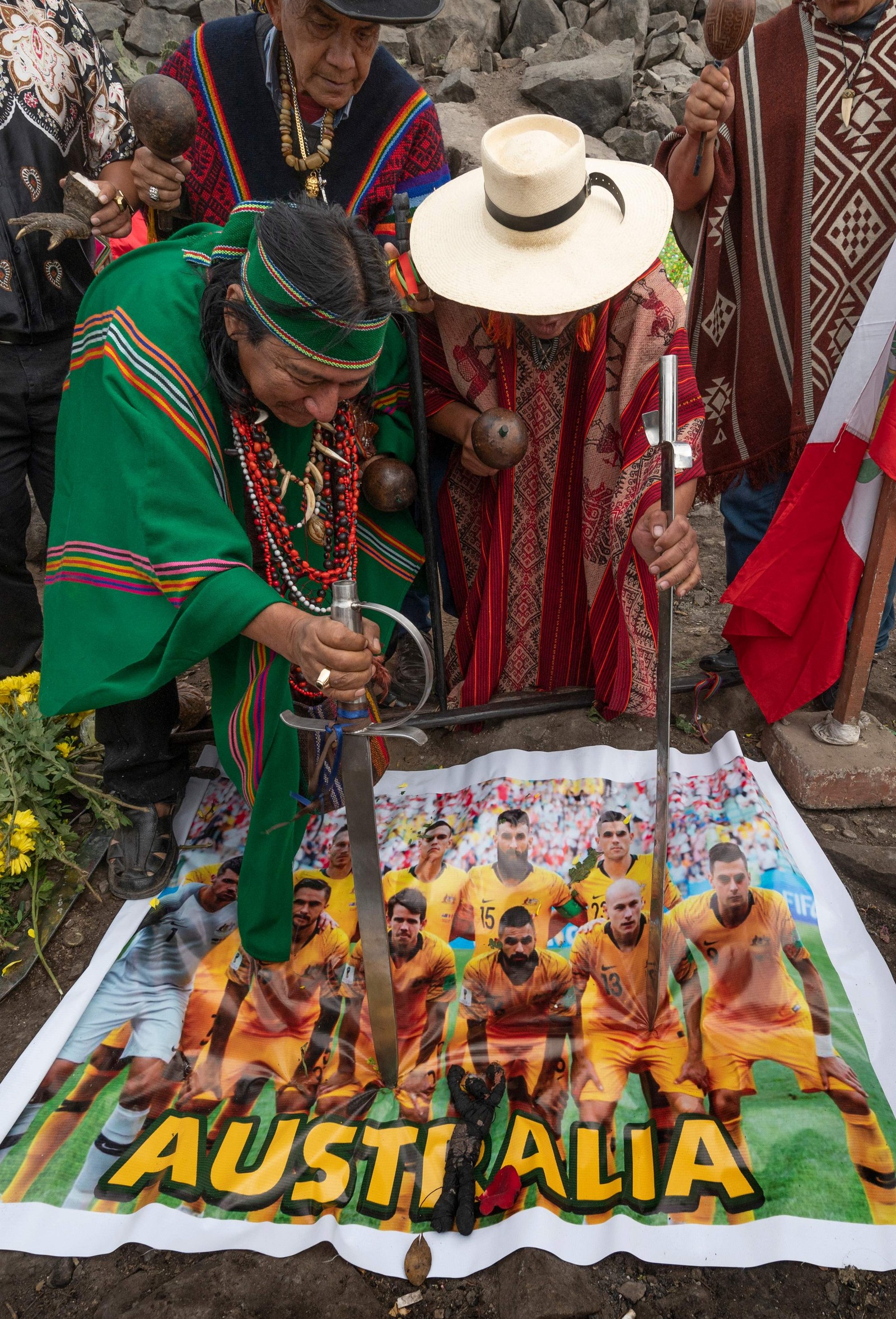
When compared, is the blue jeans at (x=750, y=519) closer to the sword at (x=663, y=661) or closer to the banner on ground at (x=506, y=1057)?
the banner on ground at (x=506, y=1057)

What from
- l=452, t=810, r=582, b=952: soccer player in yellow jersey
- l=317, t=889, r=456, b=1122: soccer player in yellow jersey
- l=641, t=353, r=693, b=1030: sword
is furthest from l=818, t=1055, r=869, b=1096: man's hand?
l=317, t=889, r=456, b=1122: soccer player in yellow jersey

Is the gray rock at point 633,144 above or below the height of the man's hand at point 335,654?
below

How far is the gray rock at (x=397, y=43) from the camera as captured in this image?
24.0 feet

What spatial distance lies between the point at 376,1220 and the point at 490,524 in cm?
161

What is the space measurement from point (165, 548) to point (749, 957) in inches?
55.5

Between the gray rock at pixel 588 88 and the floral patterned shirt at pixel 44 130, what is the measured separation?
5.70 meters

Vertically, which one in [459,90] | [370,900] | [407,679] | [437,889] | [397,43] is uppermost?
[397,43]

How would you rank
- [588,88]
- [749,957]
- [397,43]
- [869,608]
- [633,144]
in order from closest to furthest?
[749,957] → [869,608] → [633,144] → [588,88] → [397,43]

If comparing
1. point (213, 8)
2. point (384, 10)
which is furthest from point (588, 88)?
point (384, 10)

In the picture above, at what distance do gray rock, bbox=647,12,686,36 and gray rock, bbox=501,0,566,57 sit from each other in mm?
760

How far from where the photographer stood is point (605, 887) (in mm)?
2129

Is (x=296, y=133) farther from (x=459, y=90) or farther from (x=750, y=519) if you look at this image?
(x=459, y=90)

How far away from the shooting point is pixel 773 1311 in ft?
4.70

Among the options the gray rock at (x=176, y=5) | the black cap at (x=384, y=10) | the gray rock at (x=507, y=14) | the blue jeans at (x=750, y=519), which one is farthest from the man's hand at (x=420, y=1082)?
the gray rock at (x=507, y=14)
